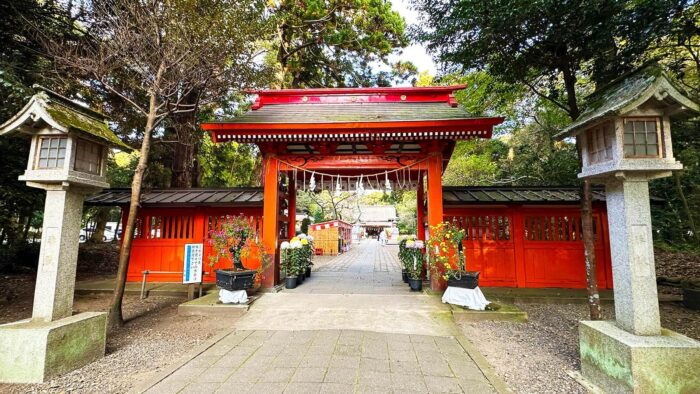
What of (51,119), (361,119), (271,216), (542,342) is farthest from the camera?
(271,216)

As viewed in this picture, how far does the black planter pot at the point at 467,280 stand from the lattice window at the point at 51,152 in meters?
6.61

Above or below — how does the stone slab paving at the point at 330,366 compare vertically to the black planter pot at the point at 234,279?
below

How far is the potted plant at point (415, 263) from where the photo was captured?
23.4 feet

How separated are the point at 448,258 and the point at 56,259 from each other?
6388 mm

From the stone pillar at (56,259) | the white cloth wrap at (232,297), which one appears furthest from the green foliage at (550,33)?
the stone pillar at (56,259)

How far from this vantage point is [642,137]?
3.26 meters

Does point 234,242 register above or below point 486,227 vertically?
below

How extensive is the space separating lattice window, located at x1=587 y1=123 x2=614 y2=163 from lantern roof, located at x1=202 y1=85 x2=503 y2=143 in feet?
8.53

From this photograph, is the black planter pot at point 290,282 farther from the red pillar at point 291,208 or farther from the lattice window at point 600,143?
Answer: the lattice window at point 600,143

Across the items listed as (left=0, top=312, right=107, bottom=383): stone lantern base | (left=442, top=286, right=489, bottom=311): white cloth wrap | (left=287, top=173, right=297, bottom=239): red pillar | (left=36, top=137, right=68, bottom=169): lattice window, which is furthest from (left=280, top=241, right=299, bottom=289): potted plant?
(left=36, top=137, right=68, bottom=169): lattice window

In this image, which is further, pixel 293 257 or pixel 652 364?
pixel 293 257

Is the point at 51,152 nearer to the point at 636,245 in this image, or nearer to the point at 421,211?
→ the point at 636,245

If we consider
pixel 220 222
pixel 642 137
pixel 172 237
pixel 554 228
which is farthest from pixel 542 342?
pixel 172 237

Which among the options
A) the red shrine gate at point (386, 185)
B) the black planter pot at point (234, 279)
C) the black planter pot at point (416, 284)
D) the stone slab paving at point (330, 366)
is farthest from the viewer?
the black planter pot at point (416, 284)
